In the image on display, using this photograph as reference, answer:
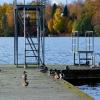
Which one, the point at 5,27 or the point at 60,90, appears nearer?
the point at 60,90

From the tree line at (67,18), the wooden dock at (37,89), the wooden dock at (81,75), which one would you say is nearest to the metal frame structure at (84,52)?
the wooden dock at (81,75)

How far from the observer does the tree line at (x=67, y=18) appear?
374ft

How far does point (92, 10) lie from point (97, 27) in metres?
9.16

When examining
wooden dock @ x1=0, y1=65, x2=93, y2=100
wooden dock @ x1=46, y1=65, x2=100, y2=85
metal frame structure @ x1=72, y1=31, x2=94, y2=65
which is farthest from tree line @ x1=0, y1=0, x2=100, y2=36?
wooden dock @ x1=0, y1=65, x2=93, y2=100

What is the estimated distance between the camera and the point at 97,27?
4441 inches

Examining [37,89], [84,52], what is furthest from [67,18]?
[37,89]

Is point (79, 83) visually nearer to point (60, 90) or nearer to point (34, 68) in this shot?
point (34, 68)

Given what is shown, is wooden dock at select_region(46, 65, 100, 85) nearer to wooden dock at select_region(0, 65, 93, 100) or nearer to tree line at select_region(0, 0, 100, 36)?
wooden dock at select_region(0, 65, 93, 100)

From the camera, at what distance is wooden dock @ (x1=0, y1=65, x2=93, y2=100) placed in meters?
20.0

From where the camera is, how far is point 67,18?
132875 millimetres

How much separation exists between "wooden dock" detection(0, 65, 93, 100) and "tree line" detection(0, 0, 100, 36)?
81.0 meters

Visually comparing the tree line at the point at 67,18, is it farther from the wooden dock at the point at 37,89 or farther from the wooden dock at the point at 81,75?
the wooden dock at the point at 37,89

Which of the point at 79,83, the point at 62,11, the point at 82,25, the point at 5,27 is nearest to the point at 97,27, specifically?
the point at 82,25

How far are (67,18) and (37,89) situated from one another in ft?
363
